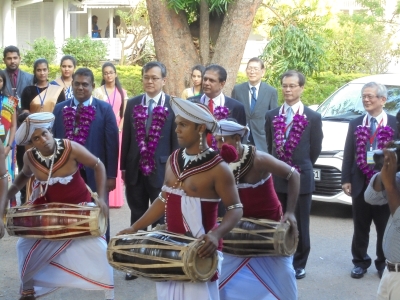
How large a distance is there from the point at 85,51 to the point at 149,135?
20251 millimetres

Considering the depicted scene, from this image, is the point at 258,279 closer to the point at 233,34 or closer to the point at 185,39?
the point at 233,34

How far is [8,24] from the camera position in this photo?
29453 mm

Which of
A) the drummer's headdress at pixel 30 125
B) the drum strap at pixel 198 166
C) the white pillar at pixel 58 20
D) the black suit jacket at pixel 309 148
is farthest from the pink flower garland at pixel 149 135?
the white pillar at pixel 58 20

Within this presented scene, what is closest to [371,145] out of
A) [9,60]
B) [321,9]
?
[9,60]

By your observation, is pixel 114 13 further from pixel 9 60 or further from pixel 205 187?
pixel 205 187

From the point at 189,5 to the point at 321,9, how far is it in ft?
32.4

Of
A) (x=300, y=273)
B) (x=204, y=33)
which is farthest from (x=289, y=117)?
(x=204, y=33)

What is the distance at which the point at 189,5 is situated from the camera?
12.4m

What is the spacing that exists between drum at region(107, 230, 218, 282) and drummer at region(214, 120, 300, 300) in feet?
3.23

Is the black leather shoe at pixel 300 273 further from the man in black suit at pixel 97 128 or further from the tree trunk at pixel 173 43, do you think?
the tree trunk at pixel 173 43

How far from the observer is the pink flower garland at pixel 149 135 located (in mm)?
7109

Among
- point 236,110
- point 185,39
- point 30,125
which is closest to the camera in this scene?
point 30,125

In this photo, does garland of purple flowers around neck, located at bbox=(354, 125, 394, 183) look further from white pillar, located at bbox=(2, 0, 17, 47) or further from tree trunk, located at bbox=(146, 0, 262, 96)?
white pillar, located at bbox=(2, 0, 17, 47)

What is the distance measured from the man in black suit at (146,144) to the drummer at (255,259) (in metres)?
1.85
